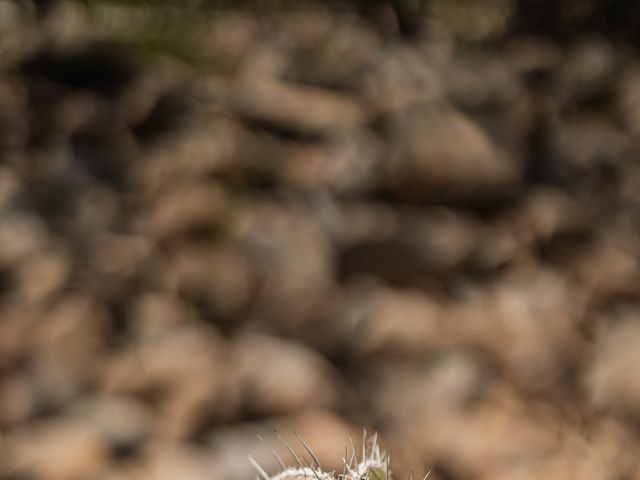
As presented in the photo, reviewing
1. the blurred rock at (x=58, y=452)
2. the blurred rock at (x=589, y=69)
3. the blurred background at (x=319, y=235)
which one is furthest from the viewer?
the blurred rock at (x=589, y=69)

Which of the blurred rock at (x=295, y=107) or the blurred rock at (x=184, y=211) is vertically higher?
the blurred rock at (x=295, y=107)

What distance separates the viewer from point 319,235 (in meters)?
2.37

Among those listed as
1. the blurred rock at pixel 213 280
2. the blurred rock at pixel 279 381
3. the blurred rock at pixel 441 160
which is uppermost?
the blurred rock at pixel 441 160

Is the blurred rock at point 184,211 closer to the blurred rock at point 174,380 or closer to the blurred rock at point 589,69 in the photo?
the blurred rock at point 174,380

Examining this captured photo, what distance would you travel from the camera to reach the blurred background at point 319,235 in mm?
2104

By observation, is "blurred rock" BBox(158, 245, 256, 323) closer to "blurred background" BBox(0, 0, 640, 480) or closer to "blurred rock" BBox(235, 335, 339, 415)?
"blurred background" BBox(0, 0, 640, 480)

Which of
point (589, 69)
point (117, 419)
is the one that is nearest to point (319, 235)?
point (117, 419)

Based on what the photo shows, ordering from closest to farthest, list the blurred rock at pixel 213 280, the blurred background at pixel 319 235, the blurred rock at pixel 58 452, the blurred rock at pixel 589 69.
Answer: the blurred rock at pixel 58 452 → the blurred background at pixel 319 235 → the blurred rock at pixel 213 280 → the blurred rock at pixel 589 69

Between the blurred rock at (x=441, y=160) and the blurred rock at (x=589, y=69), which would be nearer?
the blurred rock at (x=441, y=160)

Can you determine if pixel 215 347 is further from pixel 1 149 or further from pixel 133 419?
pixel 1 149

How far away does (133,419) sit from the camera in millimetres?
2070

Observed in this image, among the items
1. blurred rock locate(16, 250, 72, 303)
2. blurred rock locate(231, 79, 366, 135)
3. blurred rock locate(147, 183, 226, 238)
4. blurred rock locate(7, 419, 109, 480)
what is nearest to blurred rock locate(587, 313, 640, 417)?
blurred rock locate(231, 79, 366, 135)

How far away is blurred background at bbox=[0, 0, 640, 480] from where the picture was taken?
2104mm

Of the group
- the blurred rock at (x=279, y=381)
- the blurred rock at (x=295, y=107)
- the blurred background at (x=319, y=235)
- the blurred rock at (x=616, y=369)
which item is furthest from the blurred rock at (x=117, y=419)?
the blurred rock at (x=616, y=369)
